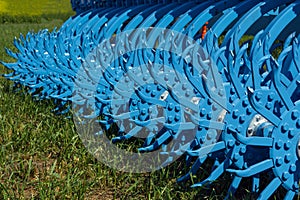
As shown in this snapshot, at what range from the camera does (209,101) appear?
212cm

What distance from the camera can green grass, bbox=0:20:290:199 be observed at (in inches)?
95.8

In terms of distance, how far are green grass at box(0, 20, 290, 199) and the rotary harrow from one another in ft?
0.45

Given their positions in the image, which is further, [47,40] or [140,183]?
[47,40]

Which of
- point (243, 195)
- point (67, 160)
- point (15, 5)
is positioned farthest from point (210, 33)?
point (15, 5)

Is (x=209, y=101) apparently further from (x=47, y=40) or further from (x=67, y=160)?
(x=47, y=40)

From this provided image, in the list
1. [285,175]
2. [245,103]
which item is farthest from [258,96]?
[285,175]

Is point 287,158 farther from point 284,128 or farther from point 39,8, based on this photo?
point 39,8

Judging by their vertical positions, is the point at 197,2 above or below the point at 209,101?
above

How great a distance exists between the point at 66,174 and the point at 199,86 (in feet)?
3.88

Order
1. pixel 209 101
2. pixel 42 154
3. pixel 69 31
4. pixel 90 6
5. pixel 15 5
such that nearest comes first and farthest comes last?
pixel 209 101, pixel 42 154, pixel 69 31, pixel 90 6, pixel 15 5

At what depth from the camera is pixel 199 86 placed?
2.04 meters

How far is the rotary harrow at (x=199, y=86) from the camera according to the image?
6.14 ft

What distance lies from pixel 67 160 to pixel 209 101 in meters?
1.28

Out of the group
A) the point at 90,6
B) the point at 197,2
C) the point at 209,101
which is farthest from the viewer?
the point at 90,6
